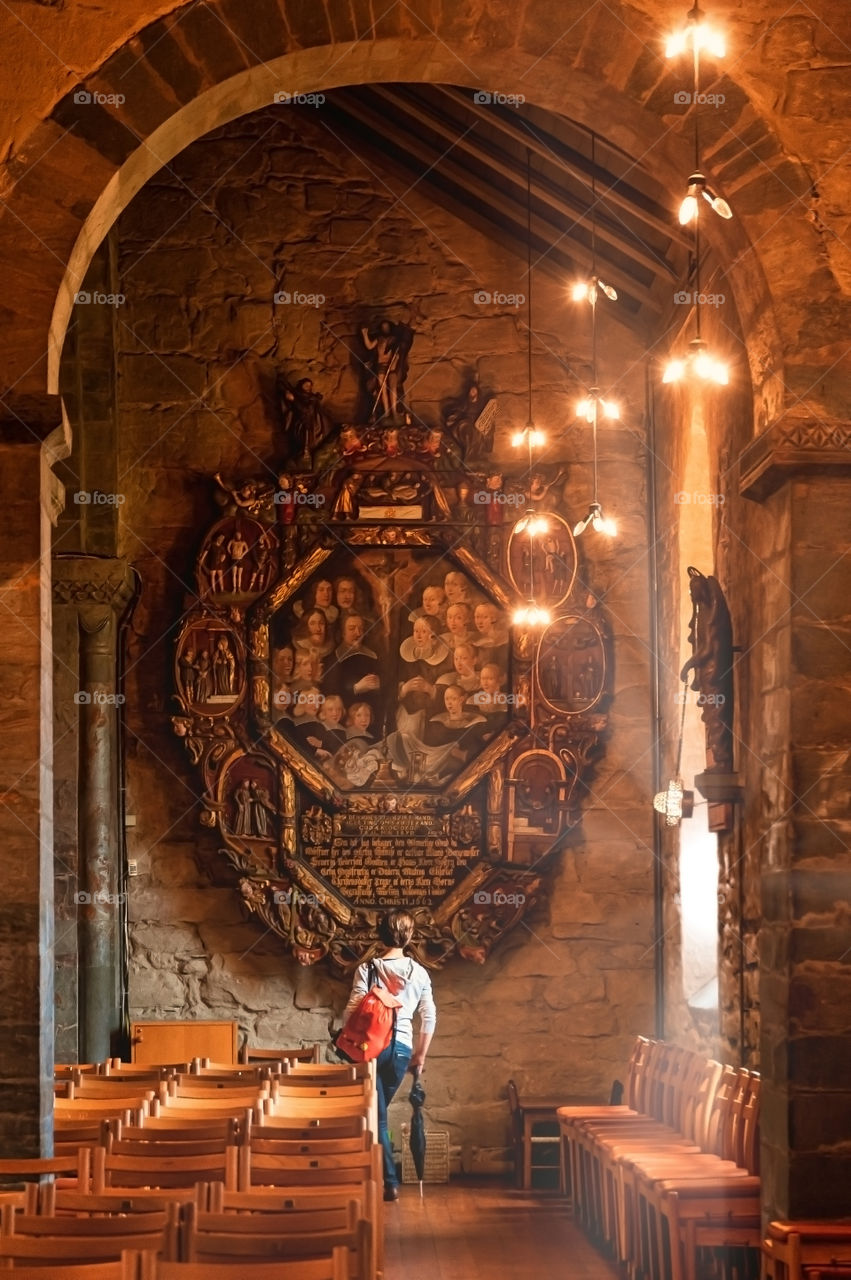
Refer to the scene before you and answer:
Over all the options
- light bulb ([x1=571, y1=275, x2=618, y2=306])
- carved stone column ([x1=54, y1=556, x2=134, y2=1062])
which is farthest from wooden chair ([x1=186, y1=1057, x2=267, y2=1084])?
light bulb ([x1=571, y1=275, x2=618, y2=306])

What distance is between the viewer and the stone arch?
244 inches

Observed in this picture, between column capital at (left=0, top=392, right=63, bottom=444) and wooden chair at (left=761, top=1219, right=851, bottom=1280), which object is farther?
column capital at (left=0, top=392, right=63, bottom=444)

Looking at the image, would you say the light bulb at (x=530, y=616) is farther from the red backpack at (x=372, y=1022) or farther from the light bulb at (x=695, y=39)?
the light bulb at (x=695, y=39)

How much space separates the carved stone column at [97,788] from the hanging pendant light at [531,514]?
9.07 feet

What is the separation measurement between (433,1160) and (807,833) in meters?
5.93

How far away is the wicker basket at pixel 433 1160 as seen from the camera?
1103 centimetres

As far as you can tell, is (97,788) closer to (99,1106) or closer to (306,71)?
(99,1106)

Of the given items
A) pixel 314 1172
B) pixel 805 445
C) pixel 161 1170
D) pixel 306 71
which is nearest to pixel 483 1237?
pixel 314 1172

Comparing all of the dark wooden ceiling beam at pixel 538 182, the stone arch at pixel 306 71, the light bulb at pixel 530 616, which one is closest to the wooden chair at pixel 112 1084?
the stone arch at pixel 306 71

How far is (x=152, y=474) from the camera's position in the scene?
1166 centimetres

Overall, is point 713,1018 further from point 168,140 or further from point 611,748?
point 168,140

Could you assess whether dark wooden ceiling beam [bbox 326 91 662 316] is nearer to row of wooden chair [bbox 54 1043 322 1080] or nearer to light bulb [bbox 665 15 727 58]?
row of wooden chair [bbox 54 1043 322 1080]

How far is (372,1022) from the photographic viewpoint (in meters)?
9.87

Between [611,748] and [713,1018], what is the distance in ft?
7.70
